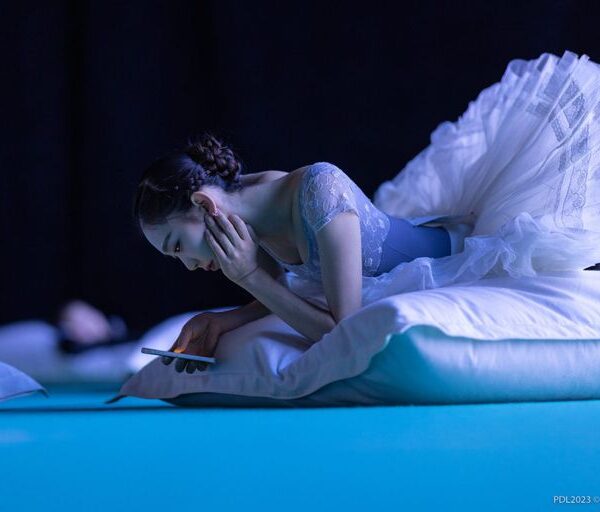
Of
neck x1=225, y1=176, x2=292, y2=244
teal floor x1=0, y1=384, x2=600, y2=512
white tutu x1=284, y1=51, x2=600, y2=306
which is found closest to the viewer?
teal floor x1=0, y1=384, x2=600, y2=512

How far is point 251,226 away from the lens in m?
1.80

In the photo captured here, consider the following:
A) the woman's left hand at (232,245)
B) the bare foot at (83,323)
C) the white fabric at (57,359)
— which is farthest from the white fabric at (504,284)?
the bare foot at (83,323)

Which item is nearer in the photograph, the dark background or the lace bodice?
the lace bodice

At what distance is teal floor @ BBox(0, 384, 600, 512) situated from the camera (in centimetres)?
82

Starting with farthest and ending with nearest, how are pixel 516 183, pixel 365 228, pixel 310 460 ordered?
pixel 516 183
pixel 365 228
pixel 310 460

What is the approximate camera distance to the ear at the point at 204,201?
170 cm

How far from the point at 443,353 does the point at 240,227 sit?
18.6 inches

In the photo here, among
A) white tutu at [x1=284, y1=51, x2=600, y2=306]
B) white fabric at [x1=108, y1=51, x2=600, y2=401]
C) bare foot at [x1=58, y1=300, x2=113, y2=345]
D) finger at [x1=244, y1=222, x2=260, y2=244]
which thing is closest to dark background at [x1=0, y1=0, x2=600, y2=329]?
bare foot at [x1=58, y1=300, x2=113, y2=345]

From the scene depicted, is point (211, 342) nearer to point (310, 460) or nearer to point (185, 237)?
Result: point (185, 237)

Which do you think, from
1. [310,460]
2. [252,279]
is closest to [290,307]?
[252,279]

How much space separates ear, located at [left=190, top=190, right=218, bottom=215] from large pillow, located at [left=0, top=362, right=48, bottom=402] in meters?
0.68

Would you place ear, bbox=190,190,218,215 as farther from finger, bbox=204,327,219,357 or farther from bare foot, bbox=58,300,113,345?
bare foot, bbox=58,300,113,345

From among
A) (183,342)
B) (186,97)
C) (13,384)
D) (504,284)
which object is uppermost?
(186,97)

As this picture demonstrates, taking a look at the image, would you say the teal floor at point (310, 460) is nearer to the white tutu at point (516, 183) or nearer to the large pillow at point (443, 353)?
the large pillow at point (443, 353)
